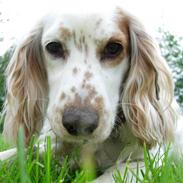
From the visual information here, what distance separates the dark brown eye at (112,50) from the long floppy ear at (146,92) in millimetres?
199

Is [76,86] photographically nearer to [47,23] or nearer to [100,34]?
[100,34]

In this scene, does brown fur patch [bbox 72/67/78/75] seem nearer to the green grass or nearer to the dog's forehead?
the dog's forehead

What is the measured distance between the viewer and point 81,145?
3154 millimetres

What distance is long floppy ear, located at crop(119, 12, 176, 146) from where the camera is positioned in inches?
134

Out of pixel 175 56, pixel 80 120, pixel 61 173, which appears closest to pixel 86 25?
pixel 80 120

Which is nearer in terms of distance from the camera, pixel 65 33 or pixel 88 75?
pixel 88 75

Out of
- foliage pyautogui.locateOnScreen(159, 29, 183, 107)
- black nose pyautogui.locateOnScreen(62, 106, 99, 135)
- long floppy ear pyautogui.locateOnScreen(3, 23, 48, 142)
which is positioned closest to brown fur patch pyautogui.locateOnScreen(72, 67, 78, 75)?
black nose pyautogui.locateOnScreen(62, 106, 99, 135)

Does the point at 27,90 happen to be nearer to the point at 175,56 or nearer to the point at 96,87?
the point at 96,87

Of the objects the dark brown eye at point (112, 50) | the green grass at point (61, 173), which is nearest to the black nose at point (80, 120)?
the green grass at point (61, 173)

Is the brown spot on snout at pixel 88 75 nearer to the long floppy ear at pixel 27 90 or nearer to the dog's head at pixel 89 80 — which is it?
the dog's head at pixel 89 80

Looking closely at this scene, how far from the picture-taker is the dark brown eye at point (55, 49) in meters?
3.27

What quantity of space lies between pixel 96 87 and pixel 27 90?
92 centimetres

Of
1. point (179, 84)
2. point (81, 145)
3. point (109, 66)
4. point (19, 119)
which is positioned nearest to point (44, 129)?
point (19, 119)

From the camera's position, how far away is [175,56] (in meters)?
33.5
